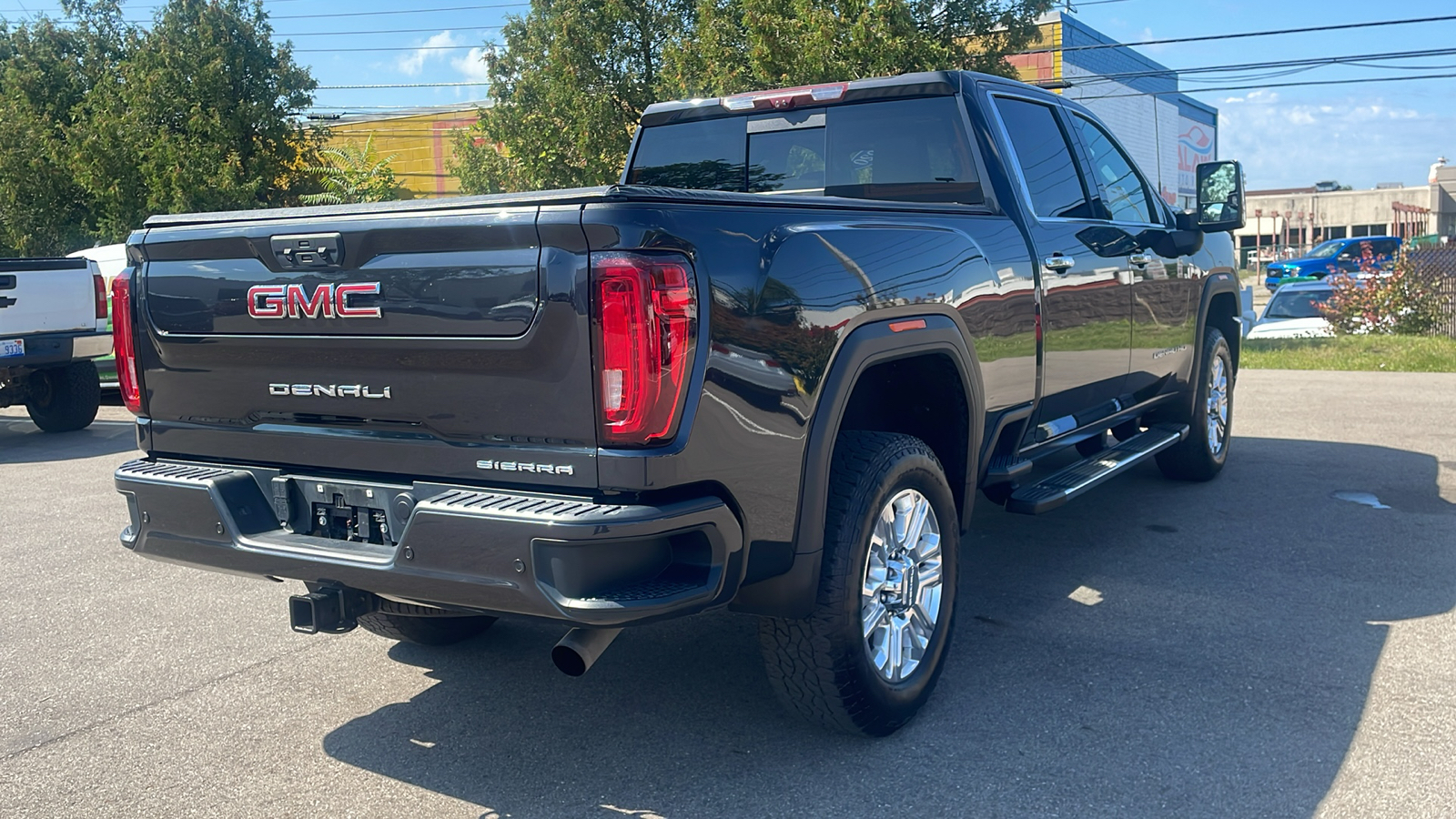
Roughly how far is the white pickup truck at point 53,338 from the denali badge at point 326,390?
7532 mm

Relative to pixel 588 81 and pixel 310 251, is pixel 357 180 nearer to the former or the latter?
pixel 588 81

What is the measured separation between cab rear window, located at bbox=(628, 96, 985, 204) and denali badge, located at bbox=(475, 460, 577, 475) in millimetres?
2386

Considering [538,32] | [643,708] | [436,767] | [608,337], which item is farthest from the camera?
[538,32]

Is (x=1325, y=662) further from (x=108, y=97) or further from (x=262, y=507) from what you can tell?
(x=108, y=97)

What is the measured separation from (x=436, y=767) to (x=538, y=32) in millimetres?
16881

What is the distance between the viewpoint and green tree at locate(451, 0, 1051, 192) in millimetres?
14109

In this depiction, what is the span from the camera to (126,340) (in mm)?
3686

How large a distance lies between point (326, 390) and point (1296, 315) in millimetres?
19266

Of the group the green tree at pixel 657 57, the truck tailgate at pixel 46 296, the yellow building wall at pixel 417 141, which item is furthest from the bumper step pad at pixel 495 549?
the yellow building wall at pixel 417 141

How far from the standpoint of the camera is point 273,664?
4.43 meters

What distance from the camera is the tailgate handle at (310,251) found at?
10.3 feet

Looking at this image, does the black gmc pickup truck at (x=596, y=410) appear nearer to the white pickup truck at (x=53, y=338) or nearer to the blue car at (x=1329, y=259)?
the white pickup truck at (x=53, y=338)

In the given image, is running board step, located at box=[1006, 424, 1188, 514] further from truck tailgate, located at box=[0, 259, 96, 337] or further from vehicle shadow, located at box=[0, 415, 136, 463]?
truck tailgate, located at box=[0, 259, 96, 337]

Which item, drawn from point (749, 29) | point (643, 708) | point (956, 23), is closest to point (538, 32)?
point (749, 29)
